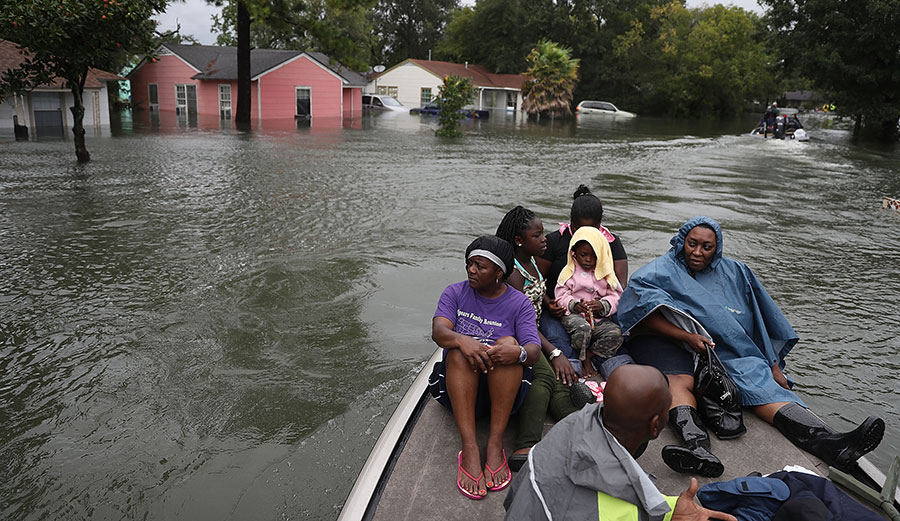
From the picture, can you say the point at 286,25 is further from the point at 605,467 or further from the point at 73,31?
the point at 605,467

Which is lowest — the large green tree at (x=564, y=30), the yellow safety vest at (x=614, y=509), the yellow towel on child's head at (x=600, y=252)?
the yellow safety vest at (x=614, y=509)

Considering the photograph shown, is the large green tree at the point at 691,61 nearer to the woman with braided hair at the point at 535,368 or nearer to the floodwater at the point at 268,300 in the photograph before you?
the floodwater at the point at 268,300

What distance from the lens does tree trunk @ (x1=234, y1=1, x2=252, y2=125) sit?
94.7 feet

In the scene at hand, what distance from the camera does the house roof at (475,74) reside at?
186ft

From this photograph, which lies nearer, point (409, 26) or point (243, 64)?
point (243, 64)

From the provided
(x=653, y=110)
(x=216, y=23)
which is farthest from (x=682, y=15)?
(x=216, y=23)

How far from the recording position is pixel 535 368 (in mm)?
4184

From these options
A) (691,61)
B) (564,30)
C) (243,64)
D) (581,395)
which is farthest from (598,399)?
(564,30)

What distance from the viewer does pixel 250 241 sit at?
1081 centimetres

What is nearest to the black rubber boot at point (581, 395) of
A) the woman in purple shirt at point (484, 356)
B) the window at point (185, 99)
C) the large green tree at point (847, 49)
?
the woman in purple shirt at point (484, 356)

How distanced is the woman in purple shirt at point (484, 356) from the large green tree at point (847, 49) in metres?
32.3

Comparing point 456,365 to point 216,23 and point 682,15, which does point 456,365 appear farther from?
point 682,15

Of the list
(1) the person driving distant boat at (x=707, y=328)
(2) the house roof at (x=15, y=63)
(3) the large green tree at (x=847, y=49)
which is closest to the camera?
(1) the person driving distant boat at (x=707, y=328)

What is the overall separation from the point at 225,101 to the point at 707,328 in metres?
36.2
